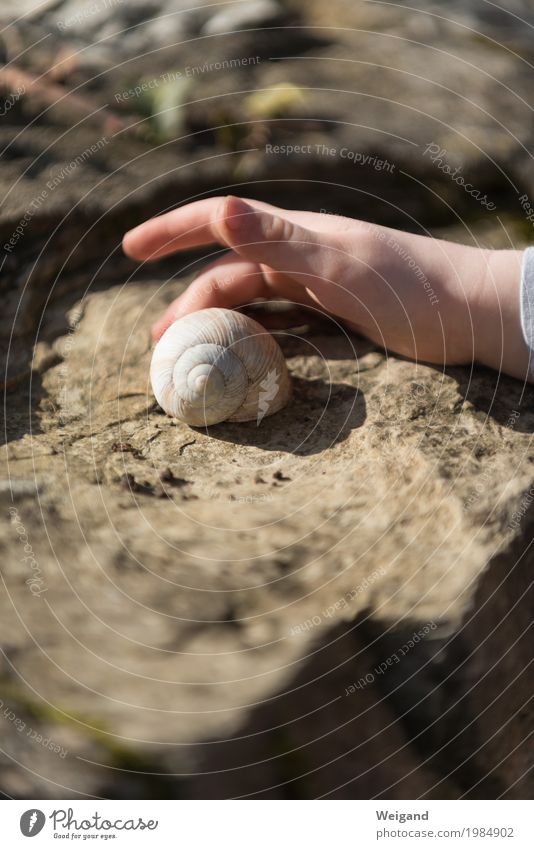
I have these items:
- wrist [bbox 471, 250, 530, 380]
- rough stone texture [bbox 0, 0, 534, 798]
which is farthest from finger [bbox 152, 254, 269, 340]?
wrist [bbox 471, 250, 530, 380]

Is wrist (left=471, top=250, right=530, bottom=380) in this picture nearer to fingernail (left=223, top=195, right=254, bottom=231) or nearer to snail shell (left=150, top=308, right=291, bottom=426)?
snail shell (left=150, top=308, right=291, bottom=426)

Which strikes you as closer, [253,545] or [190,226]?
[253,545]

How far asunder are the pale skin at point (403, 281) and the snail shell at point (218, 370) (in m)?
0.21

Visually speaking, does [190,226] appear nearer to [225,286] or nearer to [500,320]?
[225,286]

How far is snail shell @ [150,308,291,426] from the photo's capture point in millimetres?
1839

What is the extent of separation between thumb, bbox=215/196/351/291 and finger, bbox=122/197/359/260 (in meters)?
0.05

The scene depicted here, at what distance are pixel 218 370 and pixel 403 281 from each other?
1.74ft

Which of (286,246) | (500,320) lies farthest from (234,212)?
(500,320)

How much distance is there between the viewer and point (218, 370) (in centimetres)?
185

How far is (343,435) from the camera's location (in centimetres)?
184

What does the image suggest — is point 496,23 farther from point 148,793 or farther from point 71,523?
point 148,793

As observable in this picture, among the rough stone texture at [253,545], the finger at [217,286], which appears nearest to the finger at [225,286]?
the finger at [217,286]

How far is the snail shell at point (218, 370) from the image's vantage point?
1839 millimetres
